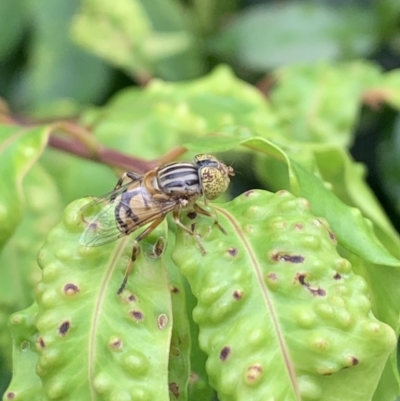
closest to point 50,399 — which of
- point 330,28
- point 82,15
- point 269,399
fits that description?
point 269,399

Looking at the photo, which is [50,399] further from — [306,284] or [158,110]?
[158,110]

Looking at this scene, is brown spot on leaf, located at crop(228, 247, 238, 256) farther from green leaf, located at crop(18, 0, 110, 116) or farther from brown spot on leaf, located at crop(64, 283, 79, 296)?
green leaf, located at crop(18, 0, 110, 116)

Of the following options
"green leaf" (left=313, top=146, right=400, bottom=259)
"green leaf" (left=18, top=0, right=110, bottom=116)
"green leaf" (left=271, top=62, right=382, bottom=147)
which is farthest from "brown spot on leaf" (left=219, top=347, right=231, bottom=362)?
"green leaf" (left=18, top=0, right=110, bottom=116)

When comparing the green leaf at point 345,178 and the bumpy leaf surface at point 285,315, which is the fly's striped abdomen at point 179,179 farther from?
the green leaf at point 345,178

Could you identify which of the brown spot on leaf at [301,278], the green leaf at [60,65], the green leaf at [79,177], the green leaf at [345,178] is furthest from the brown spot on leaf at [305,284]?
the green leaf at [60,65]

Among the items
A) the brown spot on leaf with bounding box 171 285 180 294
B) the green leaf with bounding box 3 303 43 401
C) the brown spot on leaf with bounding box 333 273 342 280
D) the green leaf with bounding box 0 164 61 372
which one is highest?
the brown spot on leaf with bounding box 333 273 342 280

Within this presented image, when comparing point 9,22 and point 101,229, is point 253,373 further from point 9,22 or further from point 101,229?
point 9,22
